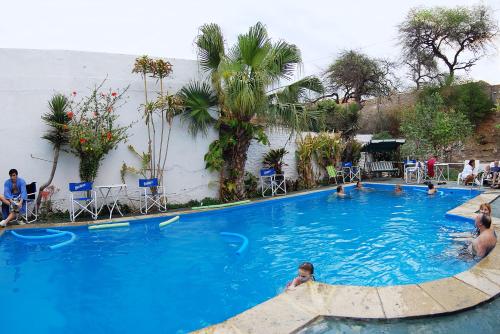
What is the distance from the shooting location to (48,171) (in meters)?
9.25

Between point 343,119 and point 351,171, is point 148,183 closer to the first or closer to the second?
point 351,171

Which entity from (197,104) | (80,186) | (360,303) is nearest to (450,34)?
(197,104)

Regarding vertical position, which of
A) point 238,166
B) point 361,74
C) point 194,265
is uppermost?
point 361,74

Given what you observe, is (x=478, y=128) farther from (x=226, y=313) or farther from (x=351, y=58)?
(x=226, y=313)

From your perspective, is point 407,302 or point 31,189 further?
point 31,189

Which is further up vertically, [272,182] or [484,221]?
[272,182]

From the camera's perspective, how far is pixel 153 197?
32.8 feet

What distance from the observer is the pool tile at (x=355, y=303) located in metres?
3.14

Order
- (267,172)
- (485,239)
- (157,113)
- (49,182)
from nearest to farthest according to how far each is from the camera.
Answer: (485,239) < (49,182) < (157,113) < (267,172)

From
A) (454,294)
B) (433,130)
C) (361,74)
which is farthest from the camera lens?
(361,74)

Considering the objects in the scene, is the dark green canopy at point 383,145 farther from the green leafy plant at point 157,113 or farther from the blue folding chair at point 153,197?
the blue folding chair at point 153,197

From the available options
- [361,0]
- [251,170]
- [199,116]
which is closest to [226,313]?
[199,116]

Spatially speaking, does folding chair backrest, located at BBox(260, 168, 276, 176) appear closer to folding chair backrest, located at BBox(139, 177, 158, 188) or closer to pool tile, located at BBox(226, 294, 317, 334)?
folding chair backrest, located at BBox(139, 177, 158, 188)

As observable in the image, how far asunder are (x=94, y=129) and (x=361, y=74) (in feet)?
67.4
